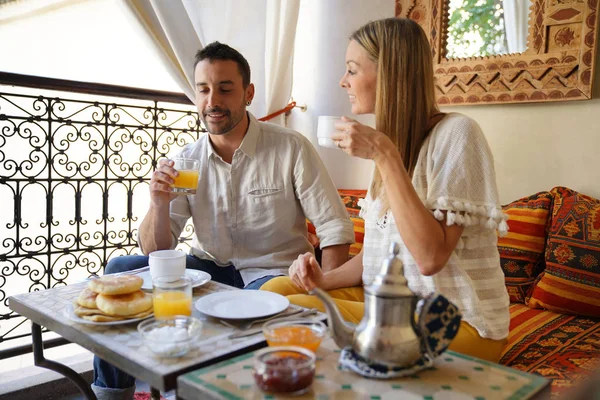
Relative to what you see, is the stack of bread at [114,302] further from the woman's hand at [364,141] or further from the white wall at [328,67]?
the white wall at [328,67]

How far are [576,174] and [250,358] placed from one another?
1.91 metres

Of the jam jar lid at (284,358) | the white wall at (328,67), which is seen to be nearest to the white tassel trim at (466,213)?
the jam jar lid at (284,358)

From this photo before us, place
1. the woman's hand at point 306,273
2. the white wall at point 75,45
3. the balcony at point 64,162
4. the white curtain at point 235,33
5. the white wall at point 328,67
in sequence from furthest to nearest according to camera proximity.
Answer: the white wall at point 75,45
the white wall at point 328,67
the white curtain at point 235,33
the balcony at point 64,162
the woman's hand at point 306,273

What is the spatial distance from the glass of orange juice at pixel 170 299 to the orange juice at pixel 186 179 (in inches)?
28.5

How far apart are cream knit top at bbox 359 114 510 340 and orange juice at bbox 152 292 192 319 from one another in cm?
59

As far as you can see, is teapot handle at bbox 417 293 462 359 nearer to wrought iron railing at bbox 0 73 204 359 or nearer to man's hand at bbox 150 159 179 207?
man's hand at bbox 150 159 179 207

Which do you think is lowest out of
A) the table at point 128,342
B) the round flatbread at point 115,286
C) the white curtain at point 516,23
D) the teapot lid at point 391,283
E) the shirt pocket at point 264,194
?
the table at point 128,342

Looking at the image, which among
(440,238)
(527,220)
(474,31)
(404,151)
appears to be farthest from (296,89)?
(440,238)

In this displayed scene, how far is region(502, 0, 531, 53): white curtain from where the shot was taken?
7.79ft

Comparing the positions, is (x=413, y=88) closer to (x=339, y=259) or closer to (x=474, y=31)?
(x=339, y=259)

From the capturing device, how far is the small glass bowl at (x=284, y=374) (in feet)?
2.59

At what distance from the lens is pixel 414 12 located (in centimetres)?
275

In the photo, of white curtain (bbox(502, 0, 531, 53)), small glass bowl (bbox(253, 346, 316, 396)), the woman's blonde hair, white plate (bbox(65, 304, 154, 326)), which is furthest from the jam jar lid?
white curtain (bbox(502, 0, 531, 53))

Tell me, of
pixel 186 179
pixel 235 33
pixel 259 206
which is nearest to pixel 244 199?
pixel 259 206
